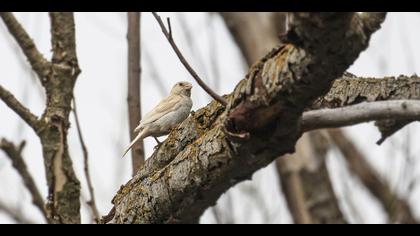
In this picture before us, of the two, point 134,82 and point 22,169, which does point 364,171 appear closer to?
point 134,82

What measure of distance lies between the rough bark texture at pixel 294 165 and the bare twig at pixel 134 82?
306 cm

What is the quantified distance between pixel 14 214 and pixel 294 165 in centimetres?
345

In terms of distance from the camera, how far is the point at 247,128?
2.60m

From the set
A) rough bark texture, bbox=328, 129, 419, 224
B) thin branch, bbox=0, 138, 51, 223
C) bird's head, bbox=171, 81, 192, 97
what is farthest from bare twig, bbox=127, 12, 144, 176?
rough bark texture, bbox=328, 129, 419, 224

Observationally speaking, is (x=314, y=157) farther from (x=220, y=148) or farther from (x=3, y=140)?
(x=220, y=148)

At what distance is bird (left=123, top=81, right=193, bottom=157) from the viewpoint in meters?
4.51

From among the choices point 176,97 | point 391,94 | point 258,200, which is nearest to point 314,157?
point 258,200

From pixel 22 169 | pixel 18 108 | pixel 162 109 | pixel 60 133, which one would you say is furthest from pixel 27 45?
pixel 162 109

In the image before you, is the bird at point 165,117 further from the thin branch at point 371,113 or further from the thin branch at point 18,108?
the thin branch at point 371,113

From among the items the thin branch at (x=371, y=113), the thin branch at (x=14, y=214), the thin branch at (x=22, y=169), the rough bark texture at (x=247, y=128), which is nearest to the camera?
the rough bark texture at (x=247, y=128)

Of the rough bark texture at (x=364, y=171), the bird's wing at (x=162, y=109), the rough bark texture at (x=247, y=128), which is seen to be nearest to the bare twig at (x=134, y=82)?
the bird's wing at (x=162, y=109)

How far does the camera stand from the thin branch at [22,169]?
481cm

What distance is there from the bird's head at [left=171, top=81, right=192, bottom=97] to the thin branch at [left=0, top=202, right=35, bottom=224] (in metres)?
3.57

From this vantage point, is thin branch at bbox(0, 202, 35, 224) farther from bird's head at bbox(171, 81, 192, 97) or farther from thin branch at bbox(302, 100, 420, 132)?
thin branch at bbox(302, 100, 420, 132)
